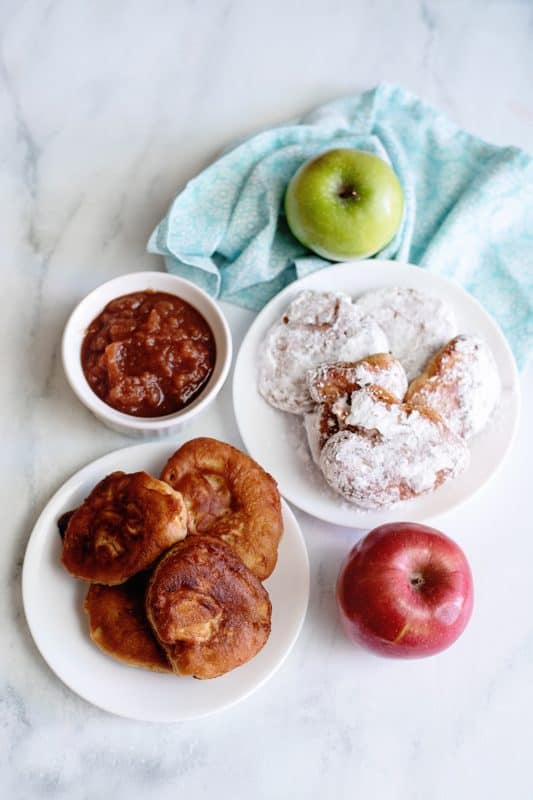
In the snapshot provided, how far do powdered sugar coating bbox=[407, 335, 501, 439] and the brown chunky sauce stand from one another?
0.53 metres

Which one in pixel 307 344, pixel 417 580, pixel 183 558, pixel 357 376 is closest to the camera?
pixel 183 558

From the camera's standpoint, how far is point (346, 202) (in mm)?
2217

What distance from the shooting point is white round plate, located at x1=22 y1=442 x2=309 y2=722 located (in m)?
1.96

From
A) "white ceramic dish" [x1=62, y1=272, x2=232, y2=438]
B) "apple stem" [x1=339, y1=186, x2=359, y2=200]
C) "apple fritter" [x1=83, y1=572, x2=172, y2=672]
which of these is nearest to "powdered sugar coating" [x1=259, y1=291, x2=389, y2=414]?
"white ceramic dish" [x1=62, y1=272, x2=232, y2=438]

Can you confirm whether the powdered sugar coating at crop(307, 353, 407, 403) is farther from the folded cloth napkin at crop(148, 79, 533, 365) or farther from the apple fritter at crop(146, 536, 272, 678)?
the apple fritter at crop(146, 536, 272, 678)

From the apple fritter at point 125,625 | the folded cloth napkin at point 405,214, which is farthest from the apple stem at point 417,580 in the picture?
the folded cloth napkin at point 405,214


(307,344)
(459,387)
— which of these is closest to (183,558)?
(307,344)

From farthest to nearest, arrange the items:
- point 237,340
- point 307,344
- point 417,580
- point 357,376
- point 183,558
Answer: point 237,340
point 307,344
point 357,376
point 417,580
point 183,558

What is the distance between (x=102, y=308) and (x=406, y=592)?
0.98 meters

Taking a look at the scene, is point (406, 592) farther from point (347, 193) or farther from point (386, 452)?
point (347, 193)

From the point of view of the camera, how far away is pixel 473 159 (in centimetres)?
248

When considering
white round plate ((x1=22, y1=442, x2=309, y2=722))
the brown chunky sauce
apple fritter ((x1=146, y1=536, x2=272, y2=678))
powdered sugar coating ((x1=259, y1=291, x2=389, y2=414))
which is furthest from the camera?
powdered sugar coating ((x1=259, y1=291, x2=389, y2=414))

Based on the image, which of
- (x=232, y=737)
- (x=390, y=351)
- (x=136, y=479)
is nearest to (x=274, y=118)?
(x=390, y=351)

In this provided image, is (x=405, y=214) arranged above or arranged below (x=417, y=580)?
above
